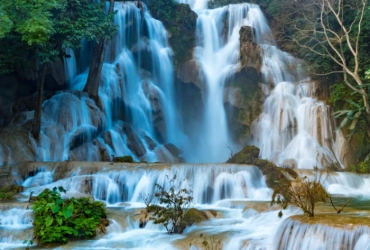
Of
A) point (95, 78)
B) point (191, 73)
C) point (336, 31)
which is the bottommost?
point (95, 78)

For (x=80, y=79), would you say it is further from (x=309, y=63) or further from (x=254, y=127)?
(x=309, y=63)

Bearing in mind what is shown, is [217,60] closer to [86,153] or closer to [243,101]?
[243,101]

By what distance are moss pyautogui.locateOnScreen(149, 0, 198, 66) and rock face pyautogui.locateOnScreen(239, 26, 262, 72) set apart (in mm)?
4293

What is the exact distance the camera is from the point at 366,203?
12.6 m

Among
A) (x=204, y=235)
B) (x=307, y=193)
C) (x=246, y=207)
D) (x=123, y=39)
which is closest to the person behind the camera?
(x=307, y=193)

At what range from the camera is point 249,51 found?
27.2 meters

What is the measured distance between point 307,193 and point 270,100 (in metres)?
16.6

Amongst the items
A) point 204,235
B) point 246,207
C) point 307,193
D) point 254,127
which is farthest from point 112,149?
point 307,193

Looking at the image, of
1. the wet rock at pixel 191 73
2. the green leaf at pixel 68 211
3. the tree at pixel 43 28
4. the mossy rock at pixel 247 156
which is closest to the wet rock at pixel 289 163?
the mossy rock at pixel 247 156

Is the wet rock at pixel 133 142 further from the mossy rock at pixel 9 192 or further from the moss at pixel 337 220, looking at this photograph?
the moss at pixel 337 220

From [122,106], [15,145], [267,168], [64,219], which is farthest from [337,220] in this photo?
[122,106]

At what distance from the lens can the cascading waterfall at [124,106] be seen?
67.2ft

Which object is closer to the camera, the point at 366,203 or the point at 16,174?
the point at 366,203

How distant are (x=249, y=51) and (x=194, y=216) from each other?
1818 cm
